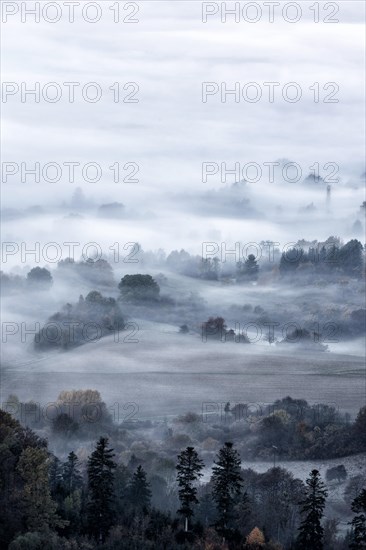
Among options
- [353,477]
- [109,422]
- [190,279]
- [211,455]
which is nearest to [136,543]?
[353,477]

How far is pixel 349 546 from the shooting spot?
6669 centimetres

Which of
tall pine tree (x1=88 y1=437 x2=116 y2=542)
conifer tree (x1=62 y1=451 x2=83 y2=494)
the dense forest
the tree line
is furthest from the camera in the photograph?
conifer tree (x1=62 y1=451 x2=83 y2=494)

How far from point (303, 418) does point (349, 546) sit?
41.7m

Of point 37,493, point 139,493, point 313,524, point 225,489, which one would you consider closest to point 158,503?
point 139,493

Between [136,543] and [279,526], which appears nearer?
[136,543]

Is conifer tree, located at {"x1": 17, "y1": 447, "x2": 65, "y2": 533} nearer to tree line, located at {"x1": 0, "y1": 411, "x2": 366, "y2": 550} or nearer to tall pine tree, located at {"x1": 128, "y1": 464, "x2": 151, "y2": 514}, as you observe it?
tree line, located at {"x1": 0, "y1": 411, "x2": 366, "y2": 550}

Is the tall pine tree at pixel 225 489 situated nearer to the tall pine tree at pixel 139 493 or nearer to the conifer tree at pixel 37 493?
the tall pine tree at pixel 139 493

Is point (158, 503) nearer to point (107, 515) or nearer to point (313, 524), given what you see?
point (107, 515)

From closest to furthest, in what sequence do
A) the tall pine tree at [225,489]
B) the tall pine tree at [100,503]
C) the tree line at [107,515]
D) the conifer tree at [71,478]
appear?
the tree line at [107,515]
the tall pine tree at [100,503]
the tall pine tree at [225,489]
the conifer tree at [71,478]

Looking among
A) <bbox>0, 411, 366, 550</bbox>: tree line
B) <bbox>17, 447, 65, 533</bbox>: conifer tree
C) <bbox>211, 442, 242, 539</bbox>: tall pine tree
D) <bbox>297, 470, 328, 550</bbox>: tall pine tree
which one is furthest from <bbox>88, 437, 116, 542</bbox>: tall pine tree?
<bbox>297, 470, 328, 550</bbox>: tall pine tree

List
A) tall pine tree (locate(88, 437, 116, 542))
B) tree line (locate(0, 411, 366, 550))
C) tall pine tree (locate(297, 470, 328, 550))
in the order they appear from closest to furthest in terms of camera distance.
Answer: tree line (locate(0, 411, 366, 550)), tall pine tree (locate(297, 470, 328, 550)), tall pine tree (locate(88, 437, 116, 542))

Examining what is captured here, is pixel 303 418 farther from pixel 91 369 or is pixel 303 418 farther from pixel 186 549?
pixel 186 549

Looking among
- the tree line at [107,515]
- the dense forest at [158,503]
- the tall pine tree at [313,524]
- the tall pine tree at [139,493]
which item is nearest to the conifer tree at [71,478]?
the dense forest at [158,503]

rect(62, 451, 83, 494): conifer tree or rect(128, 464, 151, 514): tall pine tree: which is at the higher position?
rect(62, 451, 83, 494): conifer tree
